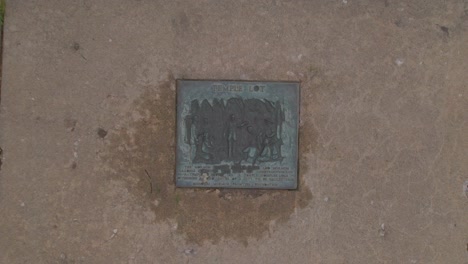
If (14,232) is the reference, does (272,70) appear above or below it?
above

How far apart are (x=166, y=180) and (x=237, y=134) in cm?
54

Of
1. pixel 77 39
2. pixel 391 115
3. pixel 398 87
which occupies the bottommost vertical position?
pixel 391 115

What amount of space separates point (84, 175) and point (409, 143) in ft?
6.81

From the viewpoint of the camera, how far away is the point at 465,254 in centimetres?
288

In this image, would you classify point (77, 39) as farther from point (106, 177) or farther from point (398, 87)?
point (398, 87)

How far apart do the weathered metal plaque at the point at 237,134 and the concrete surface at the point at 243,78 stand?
8cm

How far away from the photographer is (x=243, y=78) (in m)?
2.90

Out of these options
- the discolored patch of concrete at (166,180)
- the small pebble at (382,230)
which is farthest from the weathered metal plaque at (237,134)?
the small pebble at (382,230)

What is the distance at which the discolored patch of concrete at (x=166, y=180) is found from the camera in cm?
289

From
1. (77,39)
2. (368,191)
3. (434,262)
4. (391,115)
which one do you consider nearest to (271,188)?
(368,191)

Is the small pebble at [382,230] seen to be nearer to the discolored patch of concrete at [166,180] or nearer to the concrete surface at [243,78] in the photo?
the concrete surface at [243,78]

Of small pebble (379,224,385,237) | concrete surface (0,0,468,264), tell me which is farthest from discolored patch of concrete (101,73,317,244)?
small pebble (379,224,385,237)

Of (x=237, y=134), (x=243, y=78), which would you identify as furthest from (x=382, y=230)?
(x=243, y=78)

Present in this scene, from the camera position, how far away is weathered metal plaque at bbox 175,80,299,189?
2848 millimetres
